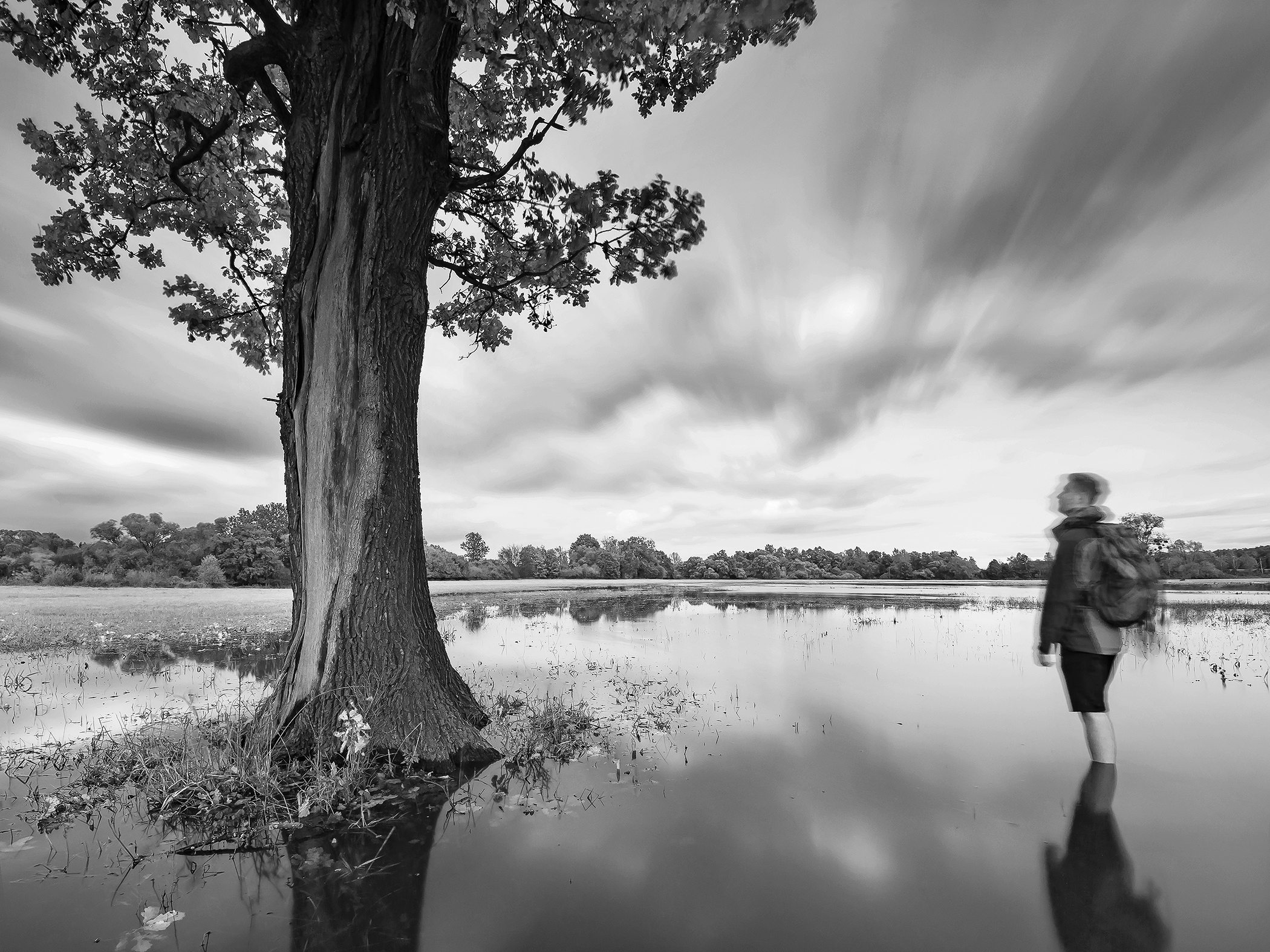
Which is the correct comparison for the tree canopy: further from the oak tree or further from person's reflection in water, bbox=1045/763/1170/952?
person's reflection in water, bbox=1045/763/1170/952

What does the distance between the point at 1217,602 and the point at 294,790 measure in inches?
1933

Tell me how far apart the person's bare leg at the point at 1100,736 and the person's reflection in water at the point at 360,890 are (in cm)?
624

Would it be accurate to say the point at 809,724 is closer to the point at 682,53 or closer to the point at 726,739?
the point at 726,739

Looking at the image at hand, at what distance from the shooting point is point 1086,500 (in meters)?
5.52

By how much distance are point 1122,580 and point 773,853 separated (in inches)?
166

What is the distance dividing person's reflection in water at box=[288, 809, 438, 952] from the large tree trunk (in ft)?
4.69

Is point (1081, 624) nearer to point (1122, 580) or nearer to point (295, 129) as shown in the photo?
point (1122, 580)

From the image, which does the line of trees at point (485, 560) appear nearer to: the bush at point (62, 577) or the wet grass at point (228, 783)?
the bush at point (62, 577)

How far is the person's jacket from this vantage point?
→ 520cm

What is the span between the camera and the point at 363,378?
5789mm

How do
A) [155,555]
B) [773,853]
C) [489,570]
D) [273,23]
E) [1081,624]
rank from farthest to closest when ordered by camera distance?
[489,570], [155,555], [273,23], [1081,624], [773,853]

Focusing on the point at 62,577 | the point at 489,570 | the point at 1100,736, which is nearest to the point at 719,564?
the point at 489,570

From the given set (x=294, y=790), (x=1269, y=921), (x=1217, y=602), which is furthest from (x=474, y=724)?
(x=1217, y=602)

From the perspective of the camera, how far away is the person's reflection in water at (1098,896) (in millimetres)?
2955
